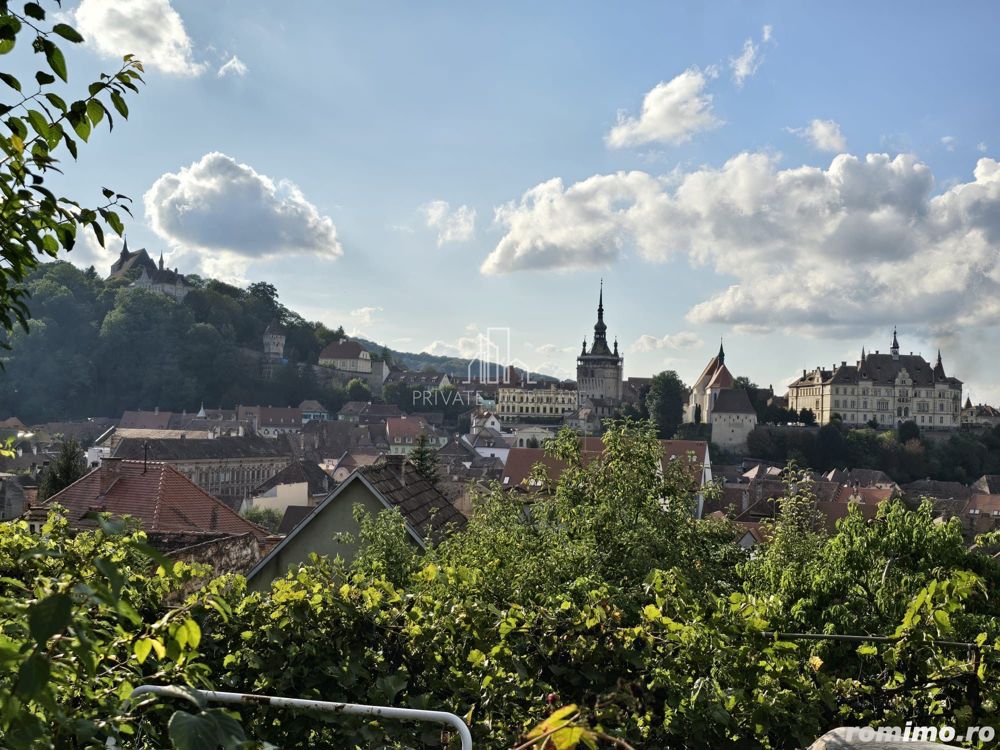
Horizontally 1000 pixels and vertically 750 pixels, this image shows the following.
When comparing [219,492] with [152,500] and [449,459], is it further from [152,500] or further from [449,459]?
[152,500]

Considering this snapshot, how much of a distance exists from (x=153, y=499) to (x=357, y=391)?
10974 cm

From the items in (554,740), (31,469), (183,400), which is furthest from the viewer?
(183,400)

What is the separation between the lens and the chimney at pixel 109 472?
1912 centimetres

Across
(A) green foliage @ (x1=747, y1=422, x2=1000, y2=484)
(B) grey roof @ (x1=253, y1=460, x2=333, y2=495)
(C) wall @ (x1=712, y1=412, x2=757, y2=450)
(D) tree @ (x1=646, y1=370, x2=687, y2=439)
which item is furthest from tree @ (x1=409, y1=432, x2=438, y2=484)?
(C) wall @ (x1=712, y1=412, x2=757, y2=450)

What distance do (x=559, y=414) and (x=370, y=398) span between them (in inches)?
1191

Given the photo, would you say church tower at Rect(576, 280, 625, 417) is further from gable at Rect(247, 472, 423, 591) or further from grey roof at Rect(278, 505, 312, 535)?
gable at Rect(247, 472, 423, 591)

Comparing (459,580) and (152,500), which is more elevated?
(459,580)

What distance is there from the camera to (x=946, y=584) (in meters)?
3.69

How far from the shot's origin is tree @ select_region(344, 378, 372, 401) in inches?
4995

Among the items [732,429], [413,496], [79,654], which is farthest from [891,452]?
[79,654]

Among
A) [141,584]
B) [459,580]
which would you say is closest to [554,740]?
[459,580]

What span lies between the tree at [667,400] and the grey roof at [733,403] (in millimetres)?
5287

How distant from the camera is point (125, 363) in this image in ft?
400

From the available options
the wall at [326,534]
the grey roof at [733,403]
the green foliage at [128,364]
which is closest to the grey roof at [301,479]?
the wall at [326,534]
